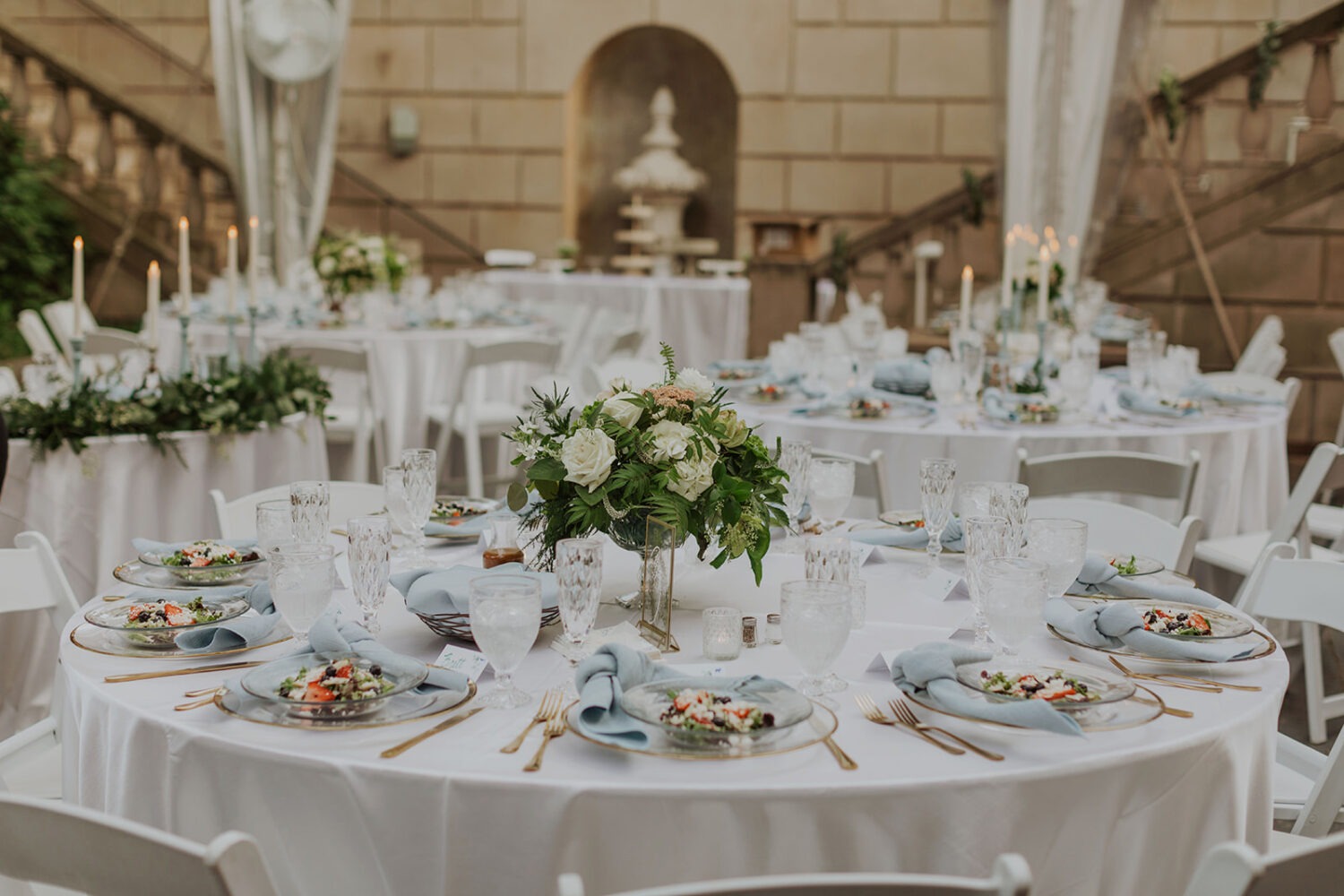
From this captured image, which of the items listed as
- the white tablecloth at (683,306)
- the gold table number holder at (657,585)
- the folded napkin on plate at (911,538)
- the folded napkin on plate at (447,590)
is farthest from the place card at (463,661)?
the white tablecloth at (683,306)

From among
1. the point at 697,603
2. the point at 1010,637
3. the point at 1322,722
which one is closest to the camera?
the point at 1010,637

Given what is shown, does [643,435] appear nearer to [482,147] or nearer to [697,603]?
[697,603]

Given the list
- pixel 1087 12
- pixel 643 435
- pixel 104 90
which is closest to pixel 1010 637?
pixel 643 435

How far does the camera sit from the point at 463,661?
1928 mm

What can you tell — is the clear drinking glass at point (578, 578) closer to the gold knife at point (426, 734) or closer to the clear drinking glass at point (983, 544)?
the gold knife at point (426, 734)

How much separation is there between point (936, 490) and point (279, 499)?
1.34 metres

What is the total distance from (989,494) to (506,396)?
4.51 metres

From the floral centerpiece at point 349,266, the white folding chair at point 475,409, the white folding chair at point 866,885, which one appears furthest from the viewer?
the floral centerpiece at point 349,266

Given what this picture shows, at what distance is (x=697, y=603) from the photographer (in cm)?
230

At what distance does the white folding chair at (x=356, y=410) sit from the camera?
5.21 metres

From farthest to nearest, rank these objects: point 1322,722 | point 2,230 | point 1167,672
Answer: point 2,230, point 1322,722, point 1167,672

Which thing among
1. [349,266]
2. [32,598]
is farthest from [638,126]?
[32,598]

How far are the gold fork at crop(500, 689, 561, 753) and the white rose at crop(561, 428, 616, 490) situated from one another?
35cm

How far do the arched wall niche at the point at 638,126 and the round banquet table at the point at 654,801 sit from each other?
9925 mm
